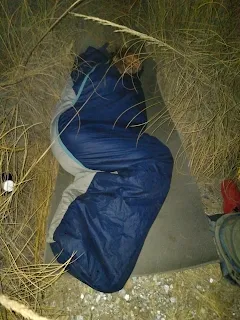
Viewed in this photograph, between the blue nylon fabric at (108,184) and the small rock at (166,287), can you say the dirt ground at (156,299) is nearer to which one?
the small rock at (166,287)

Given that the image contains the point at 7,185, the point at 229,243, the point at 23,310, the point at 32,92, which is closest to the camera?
the point at 23,310

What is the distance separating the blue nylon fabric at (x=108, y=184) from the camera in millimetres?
1547

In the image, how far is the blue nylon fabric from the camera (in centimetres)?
155

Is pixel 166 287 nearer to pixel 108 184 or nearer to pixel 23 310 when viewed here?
pixel 108 184

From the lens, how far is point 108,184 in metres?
1.65

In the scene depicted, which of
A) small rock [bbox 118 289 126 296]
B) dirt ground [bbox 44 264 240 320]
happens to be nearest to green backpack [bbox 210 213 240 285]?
dirt ground [bbox 44 264 240 320]

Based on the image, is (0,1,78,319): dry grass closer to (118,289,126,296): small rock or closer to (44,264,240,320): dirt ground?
(44,264,240,320): dirt ground

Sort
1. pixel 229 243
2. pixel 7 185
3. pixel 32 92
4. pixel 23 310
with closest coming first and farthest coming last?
1. pixel 23 310
2. pixel 7 185
3. pixel 229 243
4. pixel 32 92

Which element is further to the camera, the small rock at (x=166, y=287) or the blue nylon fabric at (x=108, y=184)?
the small rock at (x=166, y=287)

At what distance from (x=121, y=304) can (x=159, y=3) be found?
6.28 ft

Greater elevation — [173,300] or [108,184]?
[108,184]

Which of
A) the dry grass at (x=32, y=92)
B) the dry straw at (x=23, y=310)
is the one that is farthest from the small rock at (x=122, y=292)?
the dry straw at (x=23, y=310)

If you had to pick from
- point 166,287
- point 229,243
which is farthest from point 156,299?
point 229,243

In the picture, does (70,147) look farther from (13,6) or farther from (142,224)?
(13,6)
